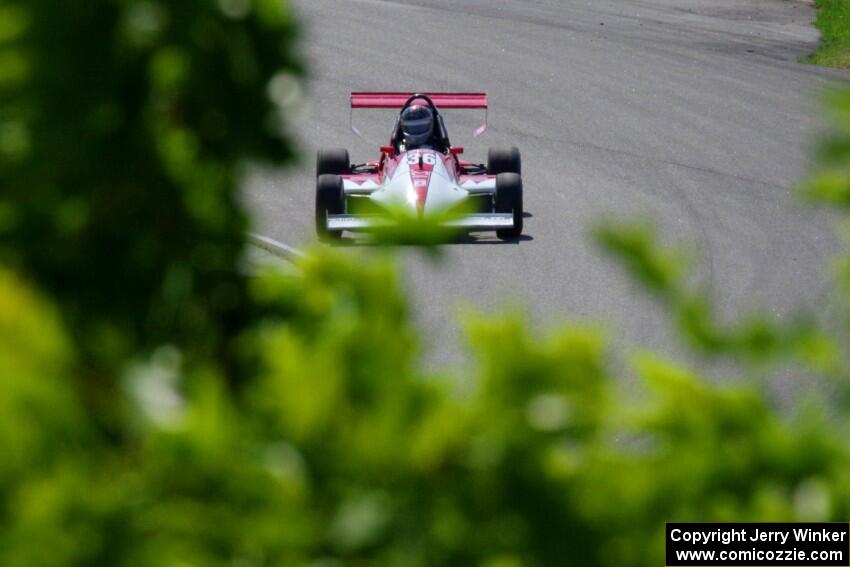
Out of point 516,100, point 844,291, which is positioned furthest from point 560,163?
point 844,291

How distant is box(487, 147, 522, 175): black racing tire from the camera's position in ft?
50.5

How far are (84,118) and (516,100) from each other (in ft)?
64.1

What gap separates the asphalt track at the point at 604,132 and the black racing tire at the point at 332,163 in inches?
10.0

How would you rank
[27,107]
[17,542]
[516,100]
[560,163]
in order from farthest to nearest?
[516,100]
[560,163]
[27,107]
[17,542]

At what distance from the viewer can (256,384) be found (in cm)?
175

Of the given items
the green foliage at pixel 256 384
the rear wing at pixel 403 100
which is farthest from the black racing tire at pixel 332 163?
the green foliage at pixel 256 384

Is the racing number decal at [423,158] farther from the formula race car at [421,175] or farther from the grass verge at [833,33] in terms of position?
the grass verge at [833,33]

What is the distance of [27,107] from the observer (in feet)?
5.53

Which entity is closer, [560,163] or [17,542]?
[17,542]

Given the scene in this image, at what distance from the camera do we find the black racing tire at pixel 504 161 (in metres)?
15.4

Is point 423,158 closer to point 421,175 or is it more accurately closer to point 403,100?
point 421,175

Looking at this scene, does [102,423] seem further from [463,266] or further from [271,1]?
[463,266]

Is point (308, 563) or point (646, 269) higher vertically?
point (646, 269)

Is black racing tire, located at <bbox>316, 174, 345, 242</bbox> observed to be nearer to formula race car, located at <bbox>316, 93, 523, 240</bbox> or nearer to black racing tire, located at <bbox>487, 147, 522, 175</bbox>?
formula race car, located at <bbox>316, 93, 523, 240</bbox>
